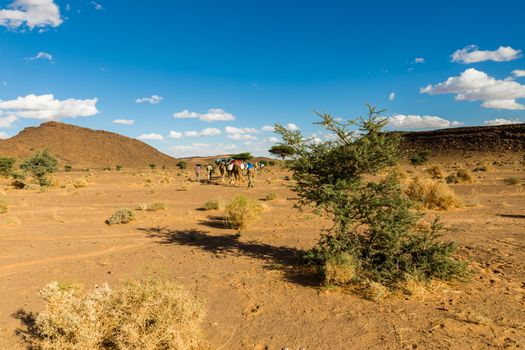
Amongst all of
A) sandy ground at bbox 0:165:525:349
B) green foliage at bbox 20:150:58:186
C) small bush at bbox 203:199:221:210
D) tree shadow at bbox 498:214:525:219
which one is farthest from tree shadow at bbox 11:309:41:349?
green foliage at bbox 20:150:58:186

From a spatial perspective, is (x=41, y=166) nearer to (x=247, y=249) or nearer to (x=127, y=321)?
(x=247, y=249)

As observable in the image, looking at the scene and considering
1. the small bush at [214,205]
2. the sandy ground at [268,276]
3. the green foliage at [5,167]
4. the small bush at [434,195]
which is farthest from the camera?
the green foliage at [5,167]

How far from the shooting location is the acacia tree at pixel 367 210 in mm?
6598

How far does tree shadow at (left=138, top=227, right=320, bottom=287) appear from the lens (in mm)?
7457

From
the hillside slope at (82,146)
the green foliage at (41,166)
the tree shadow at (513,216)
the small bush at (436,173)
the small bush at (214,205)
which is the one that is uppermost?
the hillside slope at (82,146)

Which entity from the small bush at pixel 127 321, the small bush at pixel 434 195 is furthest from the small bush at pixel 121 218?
the small bush at pixel 434 195

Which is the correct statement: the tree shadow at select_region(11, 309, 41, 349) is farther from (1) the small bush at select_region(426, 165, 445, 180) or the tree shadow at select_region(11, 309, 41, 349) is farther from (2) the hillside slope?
(2) the hillside slope

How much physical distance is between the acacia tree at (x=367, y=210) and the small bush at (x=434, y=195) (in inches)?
306

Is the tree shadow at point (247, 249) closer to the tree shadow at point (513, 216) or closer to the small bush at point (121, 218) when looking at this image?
the small bush at point (121, 218)

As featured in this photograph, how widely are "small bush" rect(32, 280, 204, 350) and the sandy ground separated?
32.0 inches

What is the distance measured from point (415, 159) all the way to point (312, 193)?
49715 mm

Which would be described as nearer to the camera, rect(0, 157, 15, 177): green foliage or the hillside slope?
rect(0, 157, 15, 177): green foliage

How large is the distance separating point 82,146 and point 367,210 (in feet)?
369

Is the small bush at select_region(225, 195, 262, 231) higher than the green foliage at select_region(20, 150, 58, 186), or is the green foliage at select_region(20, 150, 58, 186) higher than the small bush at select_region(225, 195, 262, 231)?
the green foliage at select_region(20, 150, 58, 186)
